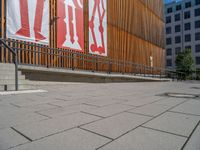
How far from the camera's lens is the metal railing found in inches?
299

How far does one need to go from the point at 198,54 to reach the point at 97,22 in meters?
38.9

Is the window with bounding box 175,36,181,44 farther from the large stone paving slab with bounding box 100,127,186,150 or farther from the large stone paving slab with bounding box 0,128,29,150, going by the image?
the large stone paving slab with bounding box 0,128,29,150

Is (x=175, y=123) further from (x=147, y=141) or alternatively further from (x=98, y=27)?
(x=98, y=27)

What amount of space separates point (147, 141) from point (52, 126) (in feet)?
4.22

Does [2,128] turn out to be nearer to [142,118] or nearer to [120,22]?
[142,118]

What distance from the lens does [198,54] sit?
41.1 meters

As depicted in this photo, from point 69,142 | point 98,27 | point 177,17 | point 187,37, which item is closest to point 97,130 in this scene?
point 69,142

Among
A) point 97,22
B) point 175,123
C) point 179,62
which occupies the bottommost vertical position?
point 175,123

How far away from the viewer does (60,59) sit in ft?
31.4

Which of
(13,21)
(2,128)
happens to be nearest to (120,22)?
(13,21)

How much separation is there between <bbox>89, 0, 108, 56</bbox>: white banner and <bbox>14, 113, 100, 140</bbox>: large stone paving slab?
9.10 meters

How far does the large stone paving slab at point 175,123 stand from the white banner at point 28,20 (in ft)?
25.1

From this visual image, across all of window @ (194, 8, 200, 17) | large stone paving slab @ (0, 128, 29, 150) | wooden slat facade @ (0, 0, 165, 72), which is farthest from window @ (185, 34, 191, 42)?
large stone paving slab @ (0, 128, 29, 150)

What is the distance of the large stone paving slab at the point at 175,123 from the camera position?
7.14 ft
